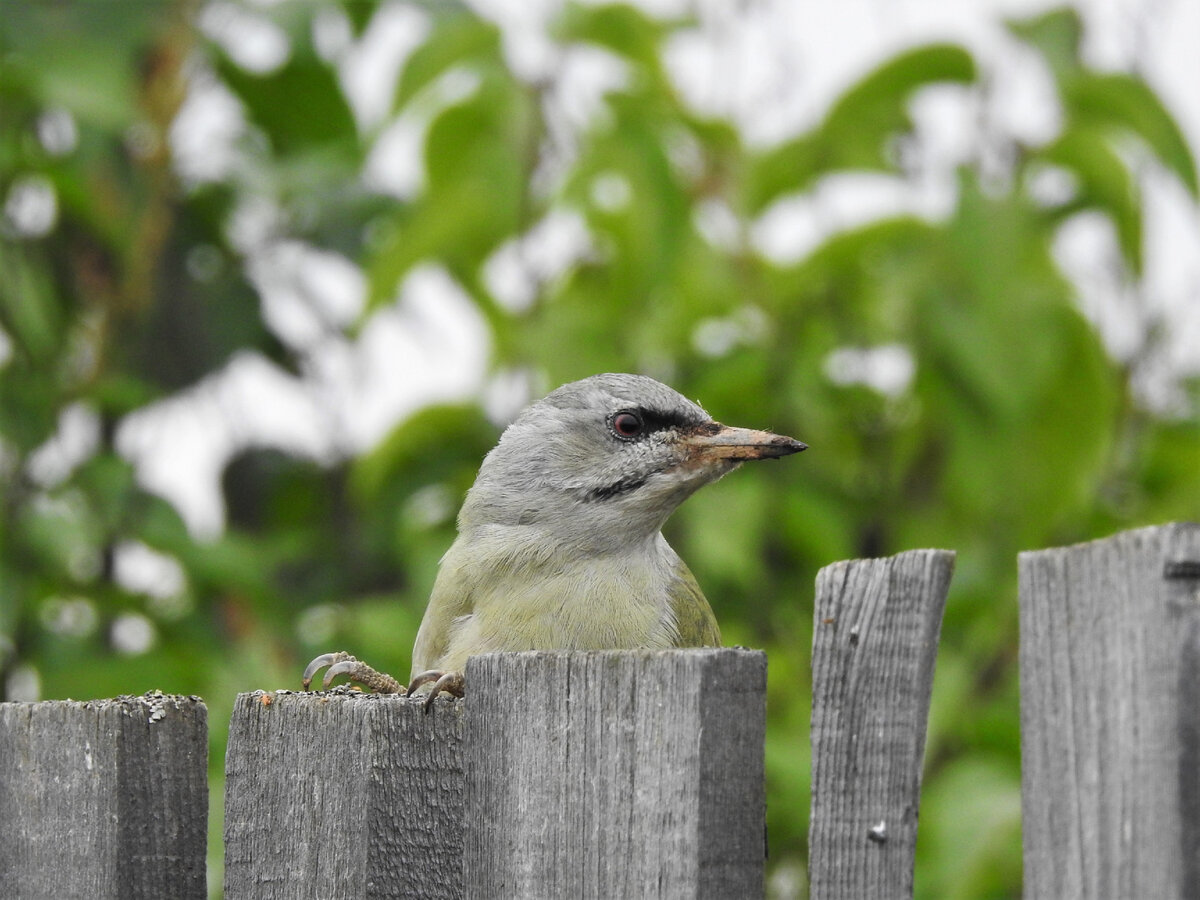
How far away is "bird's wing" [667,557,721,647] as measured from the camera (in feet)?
11.0

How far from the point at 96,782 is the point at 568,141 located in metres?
2.78

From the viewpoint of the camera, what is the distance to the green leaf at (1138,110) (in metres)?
4.09

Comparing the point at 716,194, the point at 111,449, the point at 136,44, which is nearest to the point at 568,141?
the point at 716,194

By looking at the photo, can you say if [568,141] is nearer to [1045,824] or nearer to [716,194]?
[716,194]

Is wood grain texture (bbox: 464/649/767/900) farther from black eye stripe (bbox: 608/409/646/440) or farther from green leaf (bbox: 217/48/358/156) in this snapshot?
green leaf (bbox: 217/48/358/156)

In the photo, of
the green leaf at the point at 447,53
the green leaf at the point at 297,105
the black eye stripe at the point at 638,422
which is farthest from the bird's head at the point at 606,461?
the green leaf at the point at 297,105

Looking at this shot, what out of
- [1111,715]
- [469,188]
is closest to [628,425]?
[469,188]

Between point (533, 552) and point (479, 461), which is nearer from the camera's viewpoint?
point (533, 552)

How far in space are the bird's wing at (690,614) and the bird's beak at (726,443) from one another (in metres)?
0.32

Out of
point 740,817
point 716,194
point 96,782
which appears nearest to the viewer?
point 740,817

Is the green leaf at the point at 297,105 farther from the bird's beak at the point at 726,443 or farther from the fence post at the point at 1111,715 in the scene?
the fence post at the point at 1111,715

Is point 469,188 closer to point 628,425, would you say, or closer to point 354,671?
point 628,425

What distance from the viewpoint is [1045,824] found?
1470mm

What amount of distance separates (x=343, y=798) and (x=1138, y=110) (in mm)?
3138
